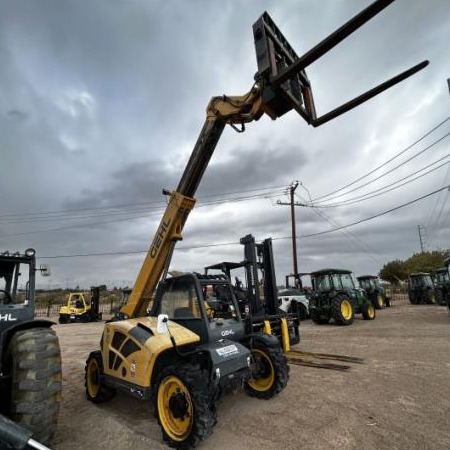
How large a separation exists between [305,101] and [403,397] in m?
5.00

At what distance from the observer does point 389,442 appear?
396cm

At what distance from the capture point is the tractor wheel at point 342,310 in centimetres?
1441

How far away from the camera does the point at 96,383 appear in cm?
595

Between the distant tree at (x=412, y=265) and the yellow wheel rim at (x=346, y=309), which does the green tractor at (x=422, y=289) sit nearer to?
the yellow wheel rim at (x=346, y=309)

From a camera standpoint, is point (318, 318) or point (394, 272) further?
point (394, 272)

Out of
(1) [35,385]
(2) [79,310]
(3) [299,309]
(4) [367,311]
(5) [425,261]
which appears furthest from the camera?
(5) [425,261]

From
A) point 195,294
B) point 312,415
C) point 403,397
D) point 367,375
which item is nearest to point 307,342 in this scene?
point 367,375

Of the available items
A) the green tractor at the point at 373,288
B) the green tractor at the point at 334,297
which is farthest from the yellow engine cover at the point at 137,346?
the green tractor at the point at 373,288

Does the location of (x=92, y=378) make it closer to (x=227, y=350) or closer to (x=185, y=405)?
(x=185, y=405)

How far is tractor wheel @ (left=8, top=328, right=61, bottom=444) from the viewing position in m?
3.53

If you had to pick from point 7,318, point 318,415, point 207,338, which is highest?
point 7,318

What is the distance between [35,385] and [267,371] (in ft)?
11.0

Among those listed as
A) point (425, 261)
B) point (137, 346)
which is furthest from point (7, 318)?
point (425, 261)

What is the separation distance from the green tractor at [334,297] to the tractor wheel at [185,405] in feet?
38.2
